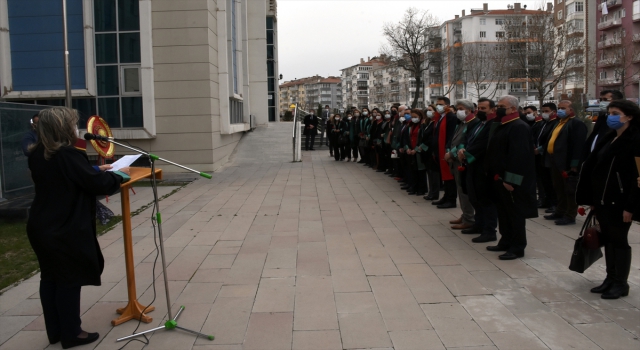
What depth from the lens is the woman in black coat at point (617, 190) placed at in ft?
16.8

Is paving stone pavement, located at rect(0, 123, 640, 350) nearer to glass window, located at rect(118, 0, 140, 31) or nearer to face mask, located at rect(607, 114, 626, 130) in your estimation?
face mask, located at rect(607, 114, 626, 130)

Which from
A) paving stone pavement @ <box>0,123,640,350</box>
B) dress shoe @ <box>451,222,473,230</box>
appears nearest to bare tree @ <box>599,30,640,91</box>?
dress shoe @ <box>451,222,473,230</box>

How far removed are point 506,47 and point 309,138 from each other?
2321 centimetres

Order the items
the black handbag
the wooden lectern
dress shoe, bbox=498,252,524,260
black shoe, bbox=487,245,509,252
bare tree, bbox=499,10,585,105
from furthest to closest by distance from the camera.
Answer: bare tree, bbox=499,10,585,105
black shoe, bbox=487,245,509,252
dress shoe, bbox=498,252,524,260
the black handbag
the wooden lectern

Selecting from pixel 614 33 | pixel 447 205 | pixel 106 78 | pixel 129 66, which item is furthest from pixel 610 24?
pixel 447 205

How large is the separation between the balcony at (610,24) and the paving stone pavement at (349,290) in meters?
62.0

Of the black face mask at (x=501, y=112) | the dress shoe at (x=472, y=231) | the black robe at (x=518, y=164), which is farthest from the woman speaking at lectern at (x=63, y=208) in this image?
the dress shoe at (x=472, y=231)

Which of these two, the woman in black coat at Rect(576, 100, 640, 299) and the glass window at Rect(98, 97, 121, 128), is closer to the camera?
the woman in black coat at Rect(576, 100, 640, 299)

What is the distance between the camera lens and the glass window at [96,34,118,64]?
1670 cm

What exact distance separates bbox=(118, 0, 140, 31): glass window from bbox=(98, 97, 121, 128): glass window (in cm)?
212

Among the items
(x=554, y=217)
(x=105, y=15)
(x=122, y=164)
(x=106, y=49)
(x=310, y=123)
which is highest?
(x=105, y=15)

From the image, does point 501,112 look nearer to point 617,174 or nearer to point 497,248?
point 497,248

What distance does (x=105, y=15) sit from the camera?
655 inches

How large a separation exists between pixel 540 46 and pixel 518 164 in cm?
3370
